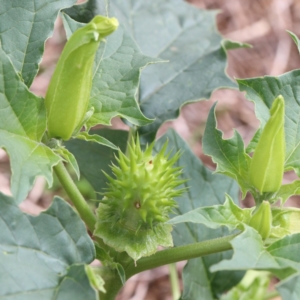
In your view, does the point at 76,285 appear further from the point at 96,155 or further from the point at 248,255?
the point at 96,155

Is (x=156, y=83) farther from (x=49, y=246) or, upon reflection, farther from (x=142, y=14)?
(x=49, y=246)

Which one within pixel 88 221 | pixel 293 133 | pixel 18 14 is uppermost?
pixel 18 14

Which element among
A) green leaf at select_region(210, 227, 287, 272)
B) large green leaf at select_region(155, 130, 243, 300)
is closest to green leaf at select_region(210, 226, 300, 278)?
green leaf at select_region(210, 227, 287, 272)

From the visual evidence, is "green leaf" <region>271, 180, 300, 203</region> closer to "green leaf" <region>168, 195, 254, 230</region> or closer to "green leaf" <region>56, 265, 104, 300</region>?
"green leaf" <region>168, 195, 254, 230</region>

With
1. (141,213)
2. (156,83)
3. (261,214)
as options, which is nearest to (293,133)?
(261,214)

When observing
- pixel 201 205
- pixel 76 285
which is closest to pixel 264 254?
pixel 76 285

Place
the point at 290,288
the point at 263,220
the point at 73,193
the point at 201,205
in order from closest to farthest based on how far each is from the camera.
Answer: the point at 290,288, the point at 263,220, the point at 73,193, the point at 201,205

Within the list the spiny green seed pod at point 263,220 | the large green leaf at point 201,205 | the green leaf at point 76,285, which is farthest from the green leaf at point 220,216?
the large green leaf at point 201,205
